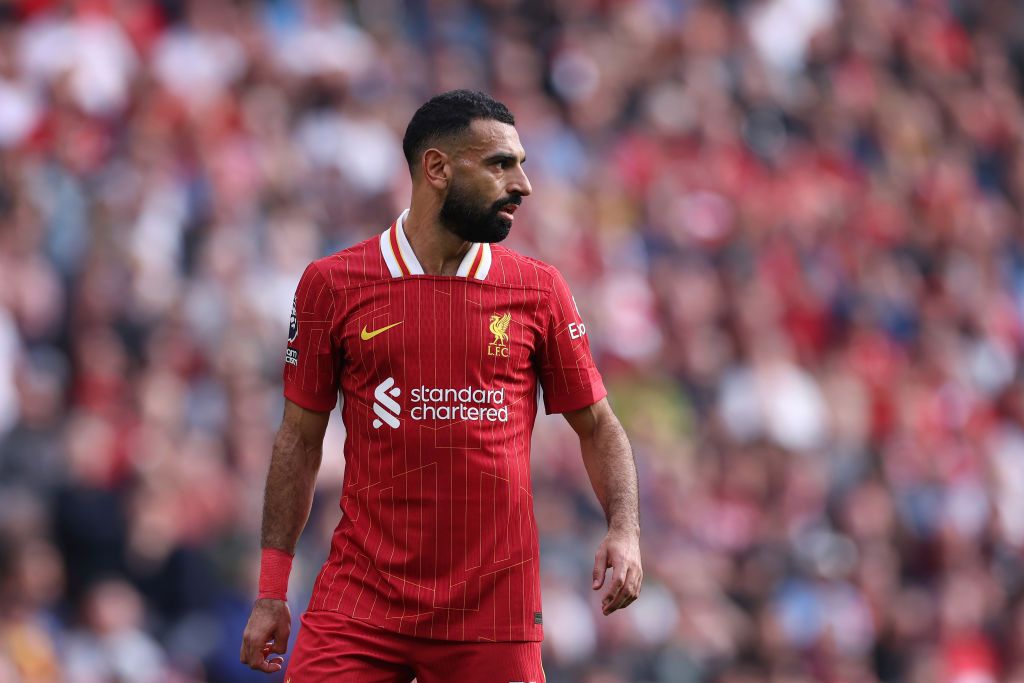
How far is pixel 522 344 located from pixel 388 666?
1069 mm

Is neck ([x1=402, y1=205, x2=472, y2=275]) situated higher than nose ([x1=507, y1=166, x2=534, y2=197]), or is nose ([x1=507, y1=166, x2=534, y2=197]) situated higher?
nose ([x1=507, y1=166, x2=534, y2=197])

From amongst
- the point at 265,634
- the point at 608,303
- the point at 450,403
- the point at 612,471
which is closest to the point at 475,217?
the point at 450,403

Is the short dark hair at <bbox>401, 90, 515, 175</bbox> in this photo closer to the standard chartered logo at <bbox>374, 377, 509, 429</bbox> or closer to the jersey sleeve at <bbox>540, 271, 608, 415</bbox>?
the jersey sleeve at <bbox>540, 271, 608, 415</bbox>

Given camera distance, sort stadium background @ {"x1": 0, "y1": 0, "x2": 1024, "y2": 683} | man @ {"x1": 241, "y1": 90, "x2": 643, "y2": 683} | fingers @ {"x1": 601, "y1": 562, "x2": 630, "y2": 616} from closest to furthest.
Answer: fingers @ {"x1": 601, "y1": 562, "x2": 630, "y2": 616} → man @ {"x1": 241, "y1": 90, "x2": 643, "y2": 683} → stadium background @ {"x1": 0, "y1": 0, "x2": 1024, "y2": 683}

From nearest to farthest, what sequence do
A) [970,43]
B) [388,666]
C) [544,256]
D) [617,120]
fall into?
[388,666], [544,256], [617,120], [970,43]

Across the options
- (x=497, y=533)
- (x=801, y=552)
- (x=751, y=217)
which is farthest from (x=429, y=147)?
(x=751, y=217)

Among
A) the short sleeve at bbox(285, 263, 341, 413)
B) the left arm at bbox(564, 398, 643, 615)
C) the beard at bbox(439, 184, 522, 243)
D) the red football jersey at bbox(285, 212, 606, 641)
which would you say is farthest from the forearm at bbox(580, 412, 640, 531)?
the short sleeve at bbox(285, 263, 341, 413)

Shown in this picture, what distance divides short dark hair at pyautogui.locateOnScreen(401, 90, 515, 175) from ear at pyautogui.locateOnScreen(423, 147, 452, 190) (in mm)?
32

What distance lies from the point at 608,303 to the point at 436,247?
760cm

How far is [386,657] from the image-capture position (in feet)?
16.8

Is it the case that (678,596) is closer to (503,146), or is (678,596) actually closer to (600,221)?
(600,221)

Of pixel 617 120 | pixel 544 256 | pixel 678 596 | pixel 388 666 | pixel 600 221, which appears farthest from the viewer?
pixel 617 120

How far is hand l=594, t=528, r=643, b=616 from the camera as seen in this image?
16.4 ft

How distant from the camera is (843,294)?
47.0 ft
